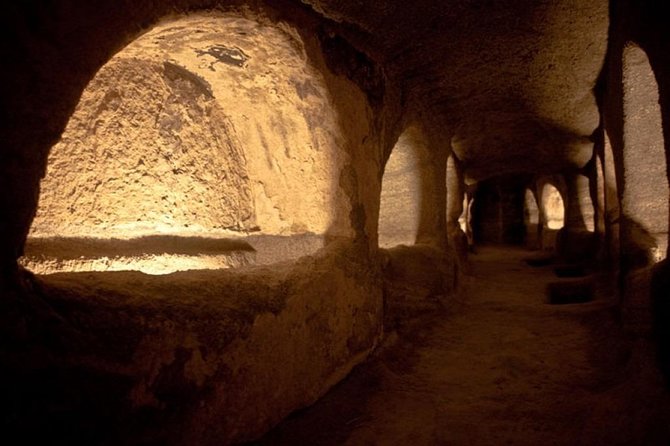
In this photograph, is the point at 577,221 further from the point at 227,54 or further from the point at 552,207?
the point at 227,54

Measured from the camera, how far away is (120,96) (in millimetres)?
3004

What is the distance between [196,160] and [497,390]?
2757 millimetres

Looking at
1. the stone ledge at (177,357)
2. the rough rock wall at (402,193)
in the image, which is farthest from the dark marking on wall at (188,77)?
the rough rock wall at (402,193)

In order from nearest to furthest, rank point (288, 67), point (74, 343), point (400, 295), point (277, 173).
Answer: point (74, 343) < point (288, 67) < point (277, 173) < point (400, 295)

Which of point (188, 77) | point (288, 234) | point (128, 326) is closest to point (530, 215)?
point (288, 234)

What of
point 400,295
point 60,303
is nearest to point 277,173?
point 400,295

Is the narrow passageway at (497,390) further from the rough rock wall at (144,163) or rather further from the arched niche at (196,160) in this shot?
the rough rock wall at (144,163)

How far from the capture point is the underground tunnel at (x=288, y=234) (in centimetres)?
125

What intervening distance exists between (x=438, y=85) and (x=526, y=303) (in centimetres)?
271

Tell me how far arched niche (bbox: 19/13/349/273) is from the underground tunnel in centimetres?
2

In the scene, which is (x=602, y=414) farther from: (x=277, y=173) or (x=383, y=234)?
(x=383, y=234)

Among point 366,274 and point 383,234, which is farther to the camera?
point 383,234

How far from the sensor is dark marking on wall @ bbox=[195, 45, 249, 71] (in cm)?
245

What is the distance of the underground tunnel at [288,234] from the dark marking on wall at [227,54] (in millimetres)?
14
